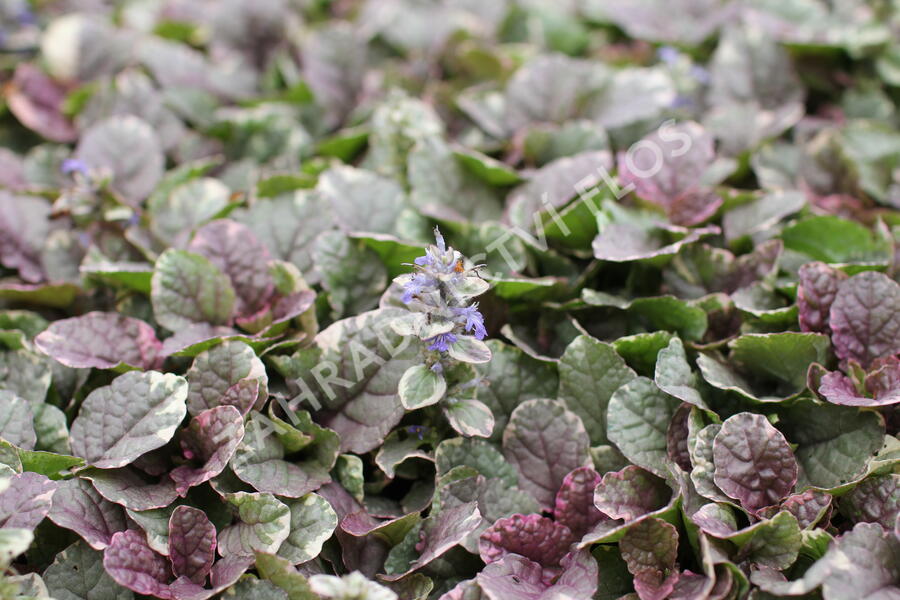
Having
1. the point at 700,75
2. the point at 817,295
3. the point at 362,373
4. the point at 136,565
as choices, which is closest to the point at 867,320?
the point at 817,295

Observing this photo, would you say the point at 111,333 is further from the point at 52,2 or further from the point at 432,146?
the point at 52,2

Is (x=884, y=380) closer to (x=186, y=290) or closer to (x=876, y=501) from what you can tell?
(x=876, y=501)

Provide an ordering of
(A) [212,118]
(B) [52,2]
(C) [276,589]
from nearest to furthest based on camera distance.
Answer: (C) [276,589], (A) [212,118], (B) [52,2]

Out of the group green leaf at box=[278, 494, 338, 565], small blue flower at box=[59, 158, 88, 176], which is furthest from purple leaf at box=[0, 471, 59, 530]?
small blue flower at box=[59, 158, 88, 176]

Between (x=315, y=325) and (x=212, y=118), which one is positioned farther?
(x=212, y=118)

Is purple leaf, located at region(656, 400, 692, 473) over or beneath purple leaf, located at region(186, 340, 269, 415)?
beneath

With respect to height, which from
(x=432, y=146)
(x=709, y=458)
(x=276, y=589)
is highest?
(x=432, y=146)

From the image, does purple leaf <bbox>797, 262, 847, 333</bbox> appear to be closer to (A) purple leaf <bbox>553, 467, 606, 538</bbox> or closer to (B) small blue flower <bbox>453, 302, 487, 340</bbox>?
(A) purple leaf <bbox>553, 467, 606, 538</bbox>

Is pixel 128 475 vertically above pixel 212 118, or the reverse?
pixel 212 118

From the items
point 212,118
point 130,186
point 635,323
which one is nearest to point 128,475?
point 130,186
